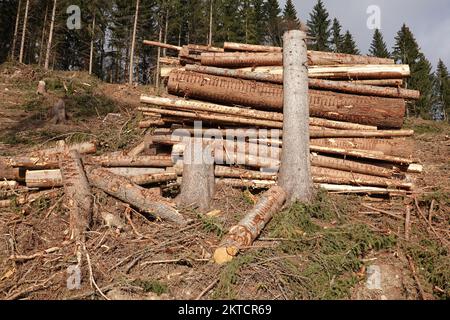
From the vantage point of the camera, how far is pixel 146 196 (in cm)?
504

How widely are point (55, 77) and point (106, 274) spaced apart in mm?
17930

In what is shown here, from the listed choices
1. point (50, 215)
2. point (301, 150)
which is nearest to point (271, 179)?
point (301, 150)

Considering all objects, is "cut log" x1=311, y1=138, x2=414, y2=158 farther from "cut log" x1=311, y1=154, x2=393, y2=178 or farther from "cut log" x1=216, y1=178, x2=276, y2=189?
"cut log" x1=216, y1=178, x2=276, y2=189

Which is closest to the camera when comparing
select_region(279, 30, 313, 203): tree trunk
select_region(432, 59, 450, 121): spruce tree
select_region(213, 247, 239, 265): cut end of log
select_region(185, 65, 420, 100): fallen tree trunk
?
select_region(213, 247, 239, 265): cut end of log

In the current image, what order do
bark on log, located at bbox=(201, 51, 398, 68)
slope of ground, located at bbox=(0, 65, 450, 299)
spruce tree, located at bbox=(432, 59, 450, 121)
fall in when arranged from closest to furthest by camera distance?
slope of ground, located at bbox=(0, 65, 450, 299)
bark on log, located at bbox=(201, 51, 398, 68)
spruce tree, located at bbox=(432, 59, 450, 121)

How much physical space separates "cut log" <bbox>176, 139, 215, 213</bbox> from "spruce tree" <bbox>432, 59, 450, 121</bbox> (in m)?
44.6

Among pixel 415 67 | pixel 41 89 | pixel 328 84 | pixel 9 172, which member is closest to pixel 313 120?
pixel 328 84

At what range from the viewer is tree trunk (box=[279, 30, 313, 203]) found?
520 centimetres

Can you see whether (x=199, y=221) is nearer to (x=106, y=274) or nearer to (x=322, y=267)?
(x=106, y=274)

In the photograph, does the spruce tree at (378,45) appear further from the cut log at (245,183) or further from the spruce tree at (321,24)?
the cut log at (245,183)

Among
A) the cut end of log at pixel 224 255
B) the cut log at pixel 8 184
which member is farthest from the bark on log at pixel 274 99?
the cut log at pixel 8 184

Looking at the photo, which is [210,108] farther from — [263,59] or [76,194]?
[76,194]

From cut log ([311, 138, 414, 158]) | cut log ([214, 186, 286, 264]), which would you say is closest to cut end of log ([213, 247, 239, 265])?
cut log ([214, 186, 286, 264])

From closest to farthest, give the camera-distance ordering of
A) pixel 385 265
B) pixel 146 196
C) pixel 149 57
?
pixel 385 265 → pixel 146 196 → pixel 149 57
